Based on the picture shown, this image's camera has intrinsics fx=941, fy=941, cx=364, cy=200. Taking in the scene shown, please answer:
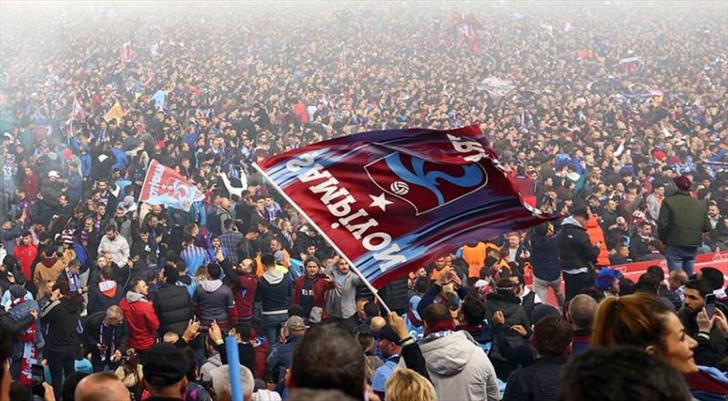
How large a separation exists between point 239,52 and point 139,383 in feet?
88.4

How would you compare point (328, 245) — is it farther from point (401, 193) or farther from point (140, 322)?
point (401, 193)

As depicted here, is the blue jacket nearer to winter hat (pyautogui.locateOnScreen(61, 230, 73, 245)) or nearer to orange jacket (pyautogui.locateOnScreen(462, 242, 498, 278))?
orange jacket (pyautogui.locateOnScreen(462, 242, 498, 278))

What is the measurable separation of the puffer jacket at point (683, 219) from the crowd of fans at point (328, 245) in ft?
0.07

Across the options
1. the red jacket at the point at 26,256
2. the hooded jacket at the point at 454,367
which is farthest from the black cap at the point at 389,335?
the red jacket at the point at 26,256

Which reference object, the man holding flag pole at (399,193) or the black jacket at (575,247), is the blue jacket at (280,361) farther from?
the black jacket at (575,247)

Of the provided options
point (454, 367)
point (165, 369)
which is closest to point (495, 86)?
point (454, 367)

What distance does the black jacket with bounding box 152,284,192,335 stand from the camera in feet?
26.3

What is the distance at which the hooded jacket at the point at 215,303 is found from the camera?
8383 mm

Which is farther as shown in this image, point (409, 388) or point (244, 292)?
point (244, 292)

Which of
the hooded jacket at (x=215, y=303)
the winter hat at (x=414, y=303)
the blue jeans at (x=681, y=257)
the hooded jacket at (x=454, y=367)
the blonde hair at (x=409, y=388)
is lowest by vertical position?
the blue jeans at (x=681, y=257)

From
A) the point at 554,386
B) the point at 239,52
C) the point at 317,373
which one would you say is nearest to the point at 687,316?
the point at 554,386

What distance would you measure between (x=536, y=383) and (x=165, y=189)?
9370 millimetres

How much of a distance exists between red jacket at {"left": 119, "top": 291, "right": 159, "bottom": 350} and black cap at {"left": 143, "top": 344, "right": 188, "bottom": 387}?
14.8ft

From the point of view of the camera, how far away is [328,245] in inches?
448
